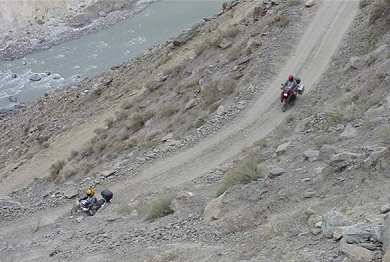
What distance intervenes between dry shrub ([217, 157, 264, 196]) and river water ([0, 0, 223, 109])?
26451 mm

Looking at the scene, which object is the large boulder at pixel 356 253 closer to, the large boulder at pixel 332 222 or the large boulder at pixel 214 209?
the large boulder at pixel 332 222

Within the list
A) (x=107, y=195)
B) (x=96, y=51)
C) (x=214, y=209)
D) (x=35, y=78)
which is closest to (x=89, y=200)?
(x=107, y=195)

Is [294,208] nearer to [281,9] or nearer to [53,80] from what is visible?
[281,9]

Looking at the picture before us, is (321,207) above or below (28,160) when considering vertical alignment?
above

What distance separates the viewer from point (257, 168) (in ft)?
53.2

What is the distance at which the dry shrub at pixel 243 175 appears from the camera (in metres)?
16.0

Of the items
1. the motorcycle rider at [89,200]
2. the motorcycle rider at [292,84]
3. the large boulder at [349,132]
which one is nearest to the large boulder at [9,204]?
the motorcycle rider at [89,200]

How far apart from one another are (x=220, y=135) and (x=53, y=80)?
2386 cm

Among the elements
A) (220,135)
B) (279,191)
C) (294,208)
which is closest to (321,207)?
(294,208)

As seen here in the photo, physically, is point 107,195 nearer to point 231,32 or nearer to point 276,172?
point 276,172

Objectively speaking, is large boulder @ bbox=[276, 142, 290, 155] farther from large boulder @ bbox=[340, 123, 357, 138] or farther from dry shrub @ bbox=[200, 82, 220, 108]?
dry shrub @ bbox=[200, 82, 220, 108]

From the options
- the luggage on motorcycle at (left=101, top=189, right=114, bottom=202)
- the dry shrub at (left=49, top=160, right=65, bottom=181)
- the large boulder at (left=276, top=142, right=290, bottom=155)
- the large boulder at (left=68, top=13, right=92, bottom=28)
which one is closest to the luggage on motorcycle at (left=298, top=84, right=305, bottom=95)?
the large boulder at (left=276, top=142, right=290, bottom=155)

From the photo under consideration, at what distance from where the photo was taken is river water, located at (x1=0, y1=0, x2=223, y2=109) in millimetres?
42625

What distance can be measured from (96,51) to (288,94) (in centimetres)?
2740
